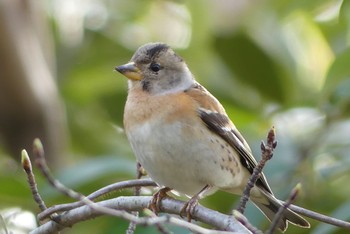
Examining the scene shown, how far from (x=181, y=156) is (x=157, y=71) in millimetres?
636

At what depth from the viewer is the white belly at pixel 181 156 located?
13.0 feet

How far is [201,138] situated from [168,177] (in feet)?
0.71

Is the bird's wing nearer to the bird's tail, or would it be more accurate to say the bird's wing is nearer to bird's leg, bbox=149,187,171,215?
the bird's tail

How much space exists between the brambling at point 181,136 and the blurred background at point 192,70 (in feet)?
1.44

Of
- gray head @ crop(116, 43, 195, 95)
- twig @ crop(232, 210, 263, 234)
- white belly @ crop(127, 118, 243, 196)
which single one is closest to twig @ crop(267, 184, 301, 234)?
twig @ crop(232, 210, 263, 234)

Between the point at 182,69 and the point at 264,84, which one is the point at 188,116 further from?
the point at 264,84

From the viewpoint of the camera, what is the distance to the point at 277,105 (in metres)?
5.68

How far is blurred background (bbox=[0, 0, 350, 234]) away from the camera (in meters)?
4.95

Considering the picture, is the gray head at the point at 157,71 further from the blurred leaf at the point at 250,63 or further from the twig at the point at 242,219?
the twig at the point at 242,219

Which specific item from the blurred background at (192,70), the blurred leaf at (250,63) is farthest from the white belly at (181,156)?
the blurred leaf at (250,63)

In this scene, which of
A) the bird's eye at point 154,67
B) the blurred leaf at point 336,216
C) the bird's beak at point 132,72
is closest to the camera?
the blurred leaf at point 336,216

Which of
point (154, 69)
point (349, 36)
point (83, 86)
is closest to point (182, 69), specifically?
point (154, 69)

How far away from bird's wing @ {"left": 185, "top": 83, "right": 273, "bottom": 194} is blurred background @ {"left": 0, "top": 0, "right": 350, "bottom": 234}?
361mm

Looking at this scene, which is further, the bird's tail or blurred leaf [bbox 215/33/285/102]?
blurred leaf [bbox 215/33/285/102]
